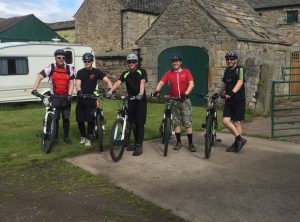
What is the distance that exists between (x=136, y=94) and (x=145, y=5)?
27150 mm

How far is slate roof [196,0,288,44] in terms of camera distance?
50.8 ft

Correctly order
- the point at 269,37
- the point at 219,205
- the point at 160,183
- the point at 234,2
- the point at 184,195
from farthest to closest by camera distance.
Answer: the point at 234,2
the point at 269,37
the point at 160,183
the point at 184,195
the point at 219,205

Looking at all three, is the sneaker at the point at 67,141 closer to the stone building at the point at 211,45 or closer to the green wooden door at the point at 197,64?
the stone building at the point at 211,45

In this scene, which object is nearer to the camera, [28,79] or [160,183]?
[160,183]

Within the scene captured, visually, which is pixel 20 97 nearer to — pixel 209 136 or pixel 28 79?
pixel 28 79

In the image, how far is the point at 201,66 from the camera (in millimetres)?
15984

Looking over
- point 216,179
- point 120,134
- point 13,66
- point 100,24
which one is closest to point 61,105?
point 120,134

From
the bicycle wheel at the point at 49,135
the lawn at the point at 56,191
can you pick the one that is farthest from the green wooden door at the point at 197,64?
the bicycle wheel at the point at 49,135

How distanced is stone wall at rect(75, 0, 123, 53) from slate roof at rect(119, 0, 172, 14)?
675mm

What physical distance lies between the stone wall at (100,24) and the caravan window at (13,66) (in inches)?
637

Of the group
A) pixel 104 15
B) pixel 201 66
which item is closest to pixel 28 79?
pixel 201 66

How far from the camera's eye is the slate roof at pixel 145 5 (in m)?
31.6

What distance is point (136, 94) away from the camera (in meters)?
7.58

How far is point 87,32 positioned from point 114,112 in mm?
21851
